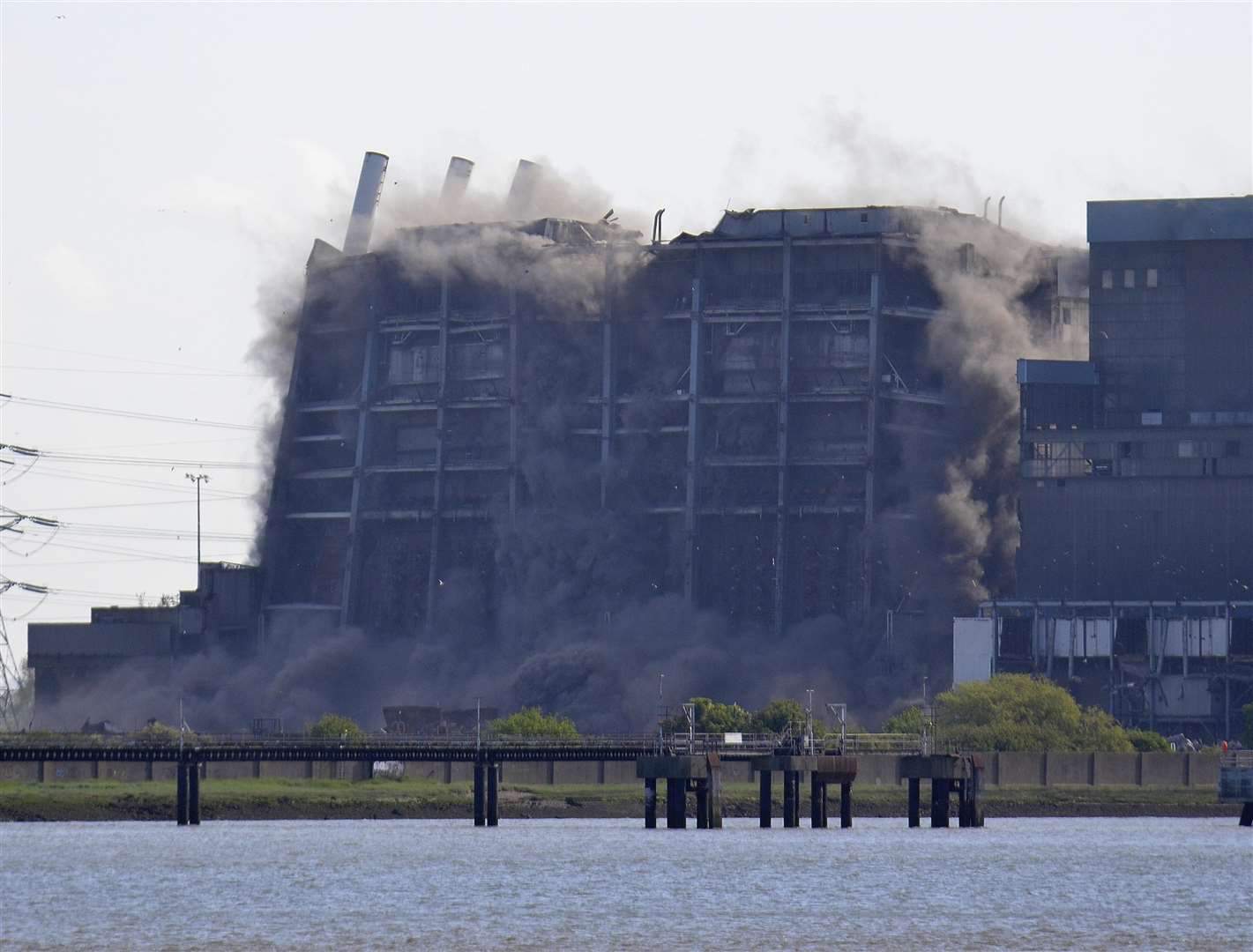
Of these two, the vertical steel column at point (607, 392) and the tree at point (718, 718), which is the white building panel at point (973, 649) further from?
the vertical steel column at point (607, 392)

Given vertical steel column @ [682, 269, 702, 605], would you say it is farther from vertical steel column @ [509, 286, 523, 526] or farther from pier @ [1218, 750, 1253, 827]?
pier @ [1218, 750, 1253, 827]

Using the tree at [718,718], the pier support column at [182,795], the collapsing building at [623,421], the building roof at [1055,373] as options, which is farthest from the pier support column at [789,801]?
the building roof at [1055,373]

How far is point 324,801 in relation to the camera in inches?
5408

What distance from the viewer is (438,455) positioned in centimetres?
18550

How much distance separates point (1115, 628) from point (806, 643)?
63.8ft

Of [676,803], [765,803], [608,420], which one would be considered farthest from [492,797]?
[608,420]

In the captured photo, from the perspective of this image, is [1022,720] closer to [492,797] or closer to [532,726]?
[532,726]

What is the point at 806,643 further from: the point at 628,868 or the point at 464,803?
the point at 628,868

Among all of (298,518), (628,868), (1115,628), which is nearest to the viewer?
(628,868)

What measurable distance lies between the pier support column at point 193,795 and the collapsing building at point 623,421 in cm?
5526

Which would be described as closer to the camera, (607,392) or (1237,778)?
(1237,778)

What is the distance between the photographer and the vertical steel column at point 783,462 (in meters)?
175

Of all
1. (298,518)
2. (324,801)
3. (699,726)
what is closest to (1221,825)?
(699,726)

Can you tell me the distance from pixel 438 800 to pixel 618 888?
46.8 m
